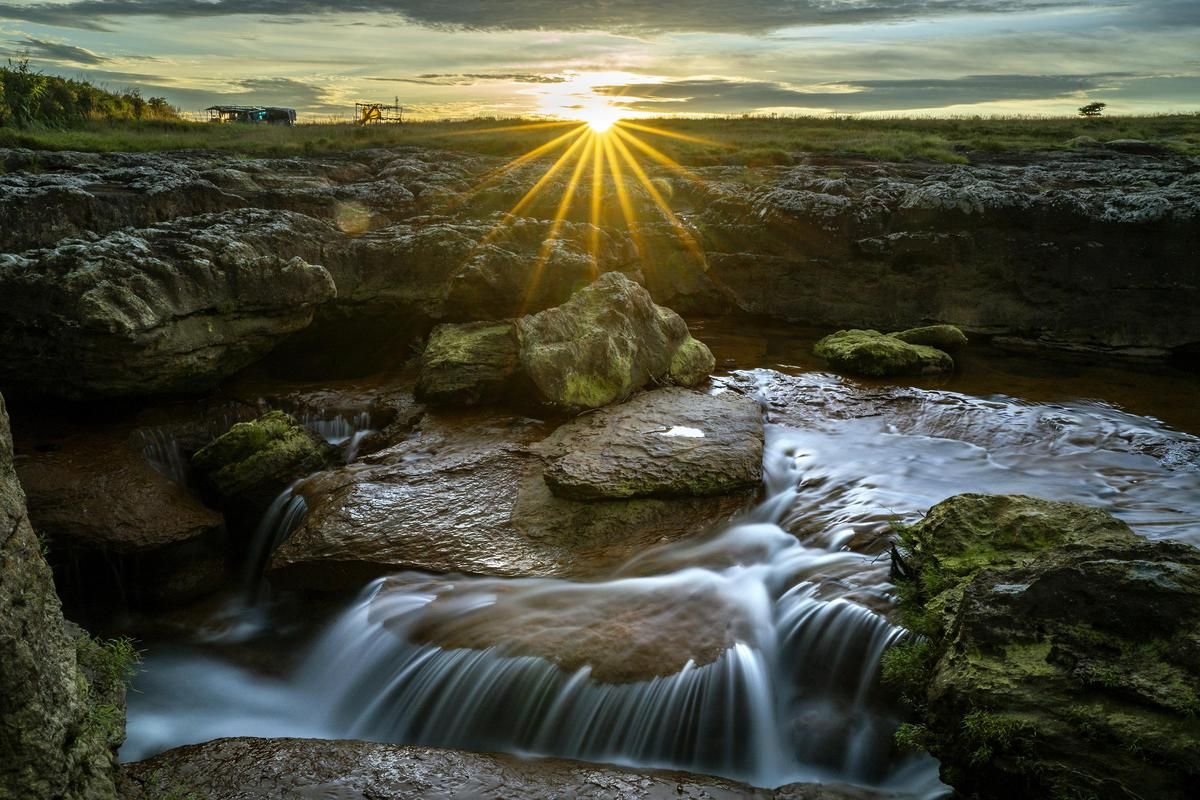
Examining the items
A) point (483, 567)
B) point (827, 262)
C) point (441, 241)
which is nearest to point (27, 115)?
Answer: point (441, 241)

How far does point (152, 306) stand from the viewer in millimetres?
8141

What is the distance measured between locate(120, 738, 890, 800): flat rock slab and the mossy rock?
9.50m

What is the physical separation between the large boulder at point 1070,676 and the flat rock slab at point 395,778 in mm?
801

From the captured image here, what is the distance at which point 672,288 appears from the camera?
15.2 meters

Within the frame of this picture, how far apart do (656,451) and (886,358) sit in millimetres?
5379

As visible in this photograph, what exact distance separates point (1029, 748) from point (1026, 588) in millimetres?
926

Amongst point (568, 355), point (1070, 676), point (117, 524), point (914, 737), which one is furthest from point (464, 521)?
point (1070, 676)

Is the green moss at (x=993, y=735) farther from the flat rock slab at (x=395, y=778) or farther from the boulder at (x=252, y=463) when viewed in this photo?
the boulder at (x=252, y=463)

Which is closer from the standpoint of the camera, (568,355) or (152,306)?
(152,306)

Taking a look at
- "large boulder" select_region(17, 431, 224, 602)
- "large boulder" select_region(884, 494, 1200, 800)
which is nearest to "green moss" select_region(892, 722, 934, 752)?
"large boulder" select_region(884, 494, 1200, 800)

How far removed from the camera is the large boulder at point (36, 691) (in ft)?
10.5

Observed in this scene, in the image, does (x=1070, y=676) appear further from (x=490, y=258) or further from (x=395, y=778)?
(x=490, y=258)

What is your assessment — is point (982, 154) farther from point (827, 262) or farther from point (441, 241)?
point (441, 241)

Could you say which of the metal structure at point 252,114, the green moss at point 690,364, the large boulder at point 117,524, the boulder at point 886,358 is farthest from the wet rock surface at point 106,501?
the metal structure at point 252,114
